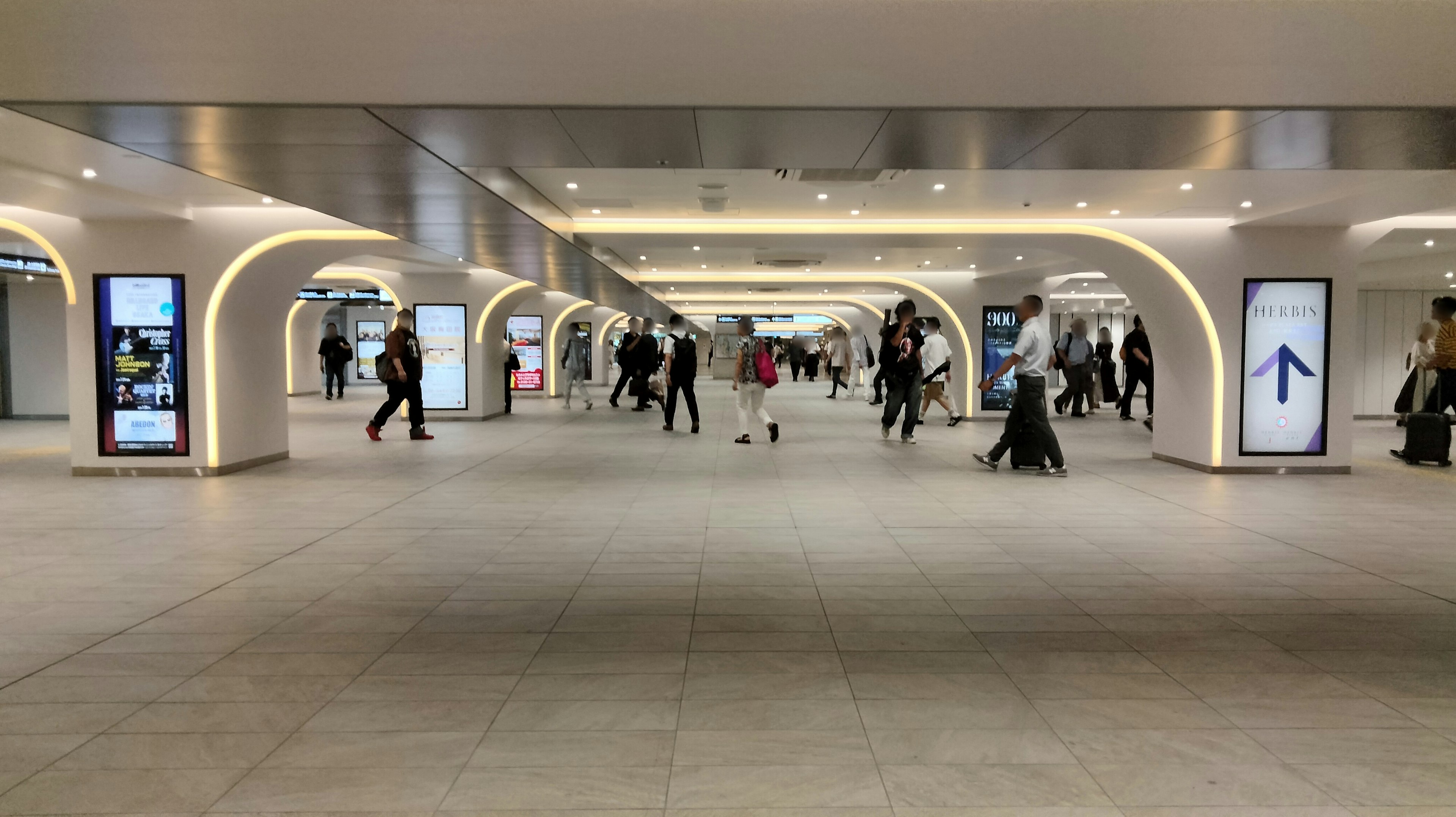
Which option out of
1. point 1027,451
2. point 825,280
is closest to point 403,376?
point 1027,451

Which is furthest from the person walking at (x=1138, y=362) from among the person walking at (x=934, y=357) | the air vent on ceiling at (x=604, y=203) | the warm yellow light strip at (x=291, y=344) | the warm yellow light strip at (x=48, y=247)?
the warm yellow light strip at (x=291, y=344)

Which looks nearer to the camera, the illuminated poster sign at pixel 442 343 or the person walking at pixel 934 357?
the person walking at pixel 934 357

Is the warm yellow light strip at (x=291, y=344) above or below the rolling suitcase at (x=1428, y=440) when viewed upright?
above

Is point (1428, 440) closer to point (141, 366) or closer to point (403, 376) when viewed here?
point (403, 376)

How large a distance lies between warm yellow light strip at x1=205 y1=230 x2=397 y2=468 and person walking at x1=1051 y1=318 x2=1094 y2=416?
40.9 feet

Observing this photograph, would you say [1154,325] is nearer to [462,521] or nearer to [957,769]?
[462,521]

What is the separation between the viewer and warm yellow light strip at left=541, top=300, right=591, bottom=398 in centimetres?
2439

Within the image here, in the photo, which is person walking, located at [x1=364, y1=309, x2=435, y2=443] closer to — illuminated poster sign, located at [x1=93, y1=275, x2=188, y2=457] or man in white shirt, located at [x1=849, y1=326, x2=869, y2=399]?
illuminated poster sign, located at [x1=93, y1=275, x2=188, y2=457]

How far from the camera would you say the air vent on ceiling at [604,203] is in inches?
373

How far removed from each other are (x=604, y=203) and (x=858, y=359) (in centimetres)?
2077

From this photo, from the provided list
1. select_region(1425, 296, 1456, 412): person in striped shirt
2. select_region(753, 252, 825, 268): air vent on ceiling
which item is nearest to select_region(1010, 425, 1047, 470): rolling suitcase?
select_region(1425, 296, 1456, 412): person in striped shirt

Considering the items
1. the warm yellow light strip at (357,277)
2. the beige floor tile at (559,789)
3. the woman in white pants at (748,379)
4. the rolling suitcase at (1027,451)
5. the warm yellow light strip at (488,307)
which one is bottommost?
the beige floor tile at (559,789)

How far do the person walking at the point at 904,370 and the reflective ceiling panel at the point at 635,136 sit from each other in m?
7.54

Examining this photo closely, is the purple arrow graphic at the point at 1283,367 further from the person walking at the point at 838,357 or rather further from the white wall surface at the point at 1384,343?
the person walking at the point at 838,357
